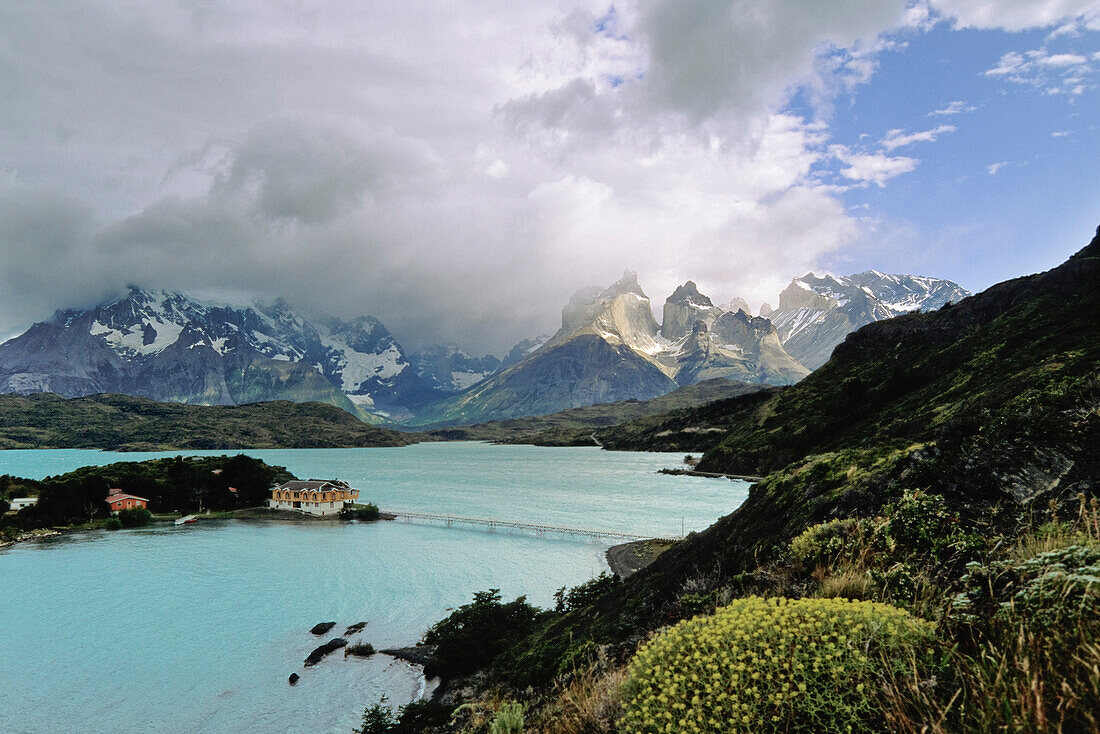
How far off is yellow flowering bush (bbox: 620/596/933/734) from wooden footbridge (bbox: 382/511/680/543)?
5525 cm

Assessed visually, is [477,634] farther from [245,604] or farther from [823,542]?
[245,604]

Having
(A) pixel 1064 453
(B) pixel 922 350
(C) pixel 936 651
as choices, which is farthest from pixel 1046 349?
(C) pixel 936 651

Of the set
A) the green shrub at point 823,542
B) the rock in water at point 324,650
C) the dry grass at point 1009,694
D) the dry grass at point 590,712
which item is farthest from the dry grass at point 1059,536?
the rock in water at point 324,650

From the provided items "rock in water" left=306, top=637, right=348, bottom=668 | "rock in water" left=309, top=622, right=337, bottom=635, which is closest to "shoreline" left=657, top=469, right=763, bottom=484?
"rock in water" left=309, top=622, right=337, bottom=635

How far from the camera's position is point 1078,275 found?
69.6 metres

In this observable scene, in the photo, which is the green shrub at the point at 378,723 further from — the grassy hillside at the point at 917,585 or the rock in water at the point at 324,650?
the rock in water at the point at 324,650

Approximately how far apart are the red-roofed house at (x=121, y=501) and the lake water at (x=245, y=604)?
9595mm

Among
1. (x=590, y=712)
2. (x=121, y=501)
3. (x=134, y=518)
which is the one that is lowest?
(x=134, y=518)

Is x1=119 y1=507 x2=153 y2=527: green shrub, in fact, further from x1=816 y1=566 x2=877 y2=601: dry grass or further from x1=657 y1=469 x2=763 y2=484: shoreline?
x1=657 y1=469 x2=763 y2=484: shoreline

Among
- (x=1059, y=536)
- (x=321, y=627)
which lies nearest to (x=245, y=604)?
(x=321, y=627)

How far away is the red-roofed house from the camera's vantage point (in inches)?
3127

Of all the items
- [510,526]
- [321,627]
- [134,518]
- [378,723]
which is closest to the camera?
[378,723]

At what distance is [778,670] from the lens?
5.66 m

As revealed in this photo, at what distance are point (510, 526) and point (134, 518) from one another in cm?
5975
